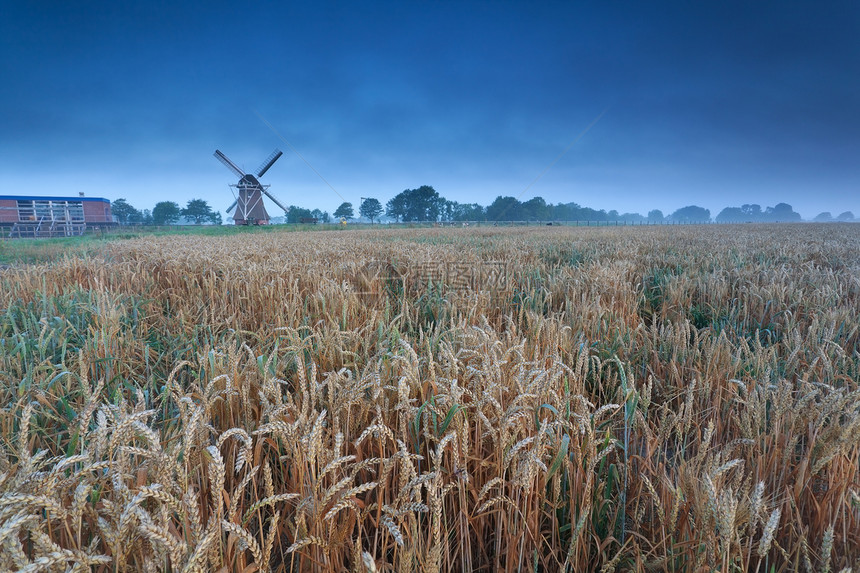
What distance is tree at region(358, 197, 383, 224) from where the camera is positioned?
10981 cm

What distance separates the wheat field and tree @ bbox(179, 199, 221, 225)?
129800 mm

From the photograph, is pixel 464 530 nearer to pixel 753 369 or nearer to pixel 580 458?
pixel 580 458

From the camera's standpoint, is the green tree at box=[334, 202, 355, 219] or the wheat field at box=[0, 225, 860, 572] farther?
the green tree at box=[334, 202, 355, 219]

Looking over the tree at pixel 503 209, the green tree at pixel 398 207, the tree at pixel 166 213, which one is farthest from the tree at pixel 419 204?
the tree at pixel 166 213

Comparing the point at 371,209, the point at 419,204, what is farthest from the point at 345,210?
the point at 419,204

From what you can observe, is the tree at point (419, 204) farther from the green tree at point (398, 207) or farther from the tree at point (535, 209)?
the tree at point (535, 209)

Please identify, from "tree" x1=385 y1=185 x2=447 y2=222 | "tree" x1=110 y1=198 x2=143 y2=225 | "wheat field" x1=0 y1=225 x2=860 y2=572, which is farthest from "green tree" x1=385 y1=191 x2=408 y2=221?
"wheat field" x1=0 y1=225 x2=860 y2=572

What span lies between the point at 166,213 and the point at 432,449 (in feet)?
433

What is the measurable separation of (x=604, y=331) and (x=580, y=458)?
212 centimetres

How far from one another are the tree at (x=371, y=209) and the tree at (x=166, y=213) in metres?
53.4

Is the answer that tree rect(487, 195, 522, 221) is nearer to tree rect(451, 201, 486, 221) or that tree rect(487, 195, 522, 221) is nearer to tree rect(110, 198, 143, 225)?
tree rect(451, 201, 486, 221)

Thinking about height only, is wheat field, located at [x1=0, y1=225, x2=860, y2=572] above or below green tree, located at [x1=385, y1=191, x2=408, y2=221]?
below

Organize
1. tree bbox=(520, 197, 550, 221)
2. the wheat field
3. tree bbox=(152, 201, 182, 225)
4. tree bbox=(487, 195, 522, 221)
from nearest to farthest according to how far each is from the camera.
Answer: the wheat field
tree bbox=(487, 195, 522, 221)
tree bbox=(152, 201, 182, 225)
tree bbox=(520, 197, 550, 221)

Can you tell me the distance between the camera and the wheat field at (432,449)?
91 centimetres
